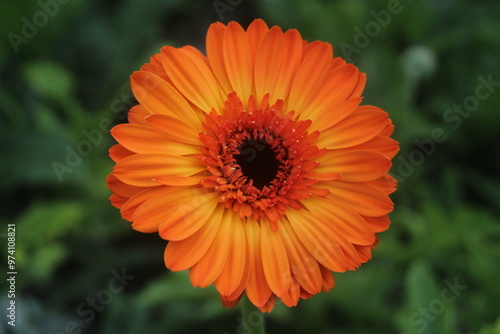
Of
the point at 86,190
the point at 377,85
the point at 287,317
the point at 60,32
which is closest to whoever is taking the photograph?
the point at 287,317

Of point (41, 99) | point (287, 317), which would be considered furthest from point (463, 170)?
point (41, 99)

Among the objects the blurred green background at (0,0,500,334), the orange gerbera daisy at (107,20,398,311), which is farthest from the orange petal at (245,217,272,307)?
the blurred green background at (0,0,500,334)

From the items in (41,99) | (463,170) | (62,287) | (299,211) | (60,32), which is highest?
(60,32)

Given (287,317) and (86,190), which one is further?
(86,190)

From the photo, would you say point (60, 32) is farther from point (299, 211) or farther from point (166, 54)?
point (299, 211)

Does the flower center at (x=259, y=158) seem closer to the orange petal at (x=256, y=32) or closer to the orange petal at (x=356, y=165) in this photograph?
the orange petal at (x=356, y=165)

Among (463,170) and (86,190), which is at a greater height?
(86,190)

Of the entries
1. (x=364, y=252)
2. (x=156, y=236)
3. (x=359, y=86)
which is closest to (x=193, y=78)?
(x=359, y=86)

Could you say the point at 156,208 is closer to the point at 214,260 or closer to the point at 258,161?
the point at 214,260

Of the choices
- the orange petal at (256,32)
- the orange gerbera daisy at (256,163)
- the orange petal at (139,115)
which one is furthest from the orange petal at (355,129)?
the orange petal at (139,115)
